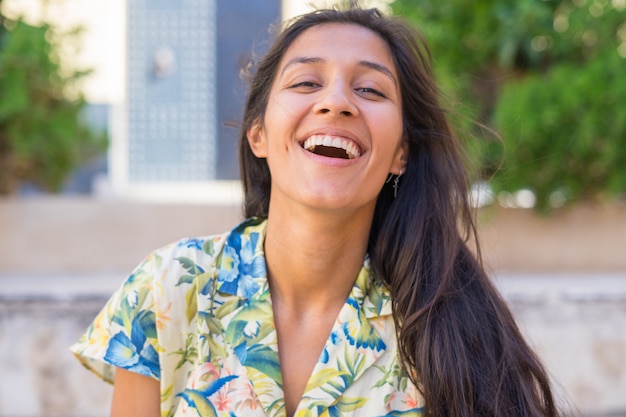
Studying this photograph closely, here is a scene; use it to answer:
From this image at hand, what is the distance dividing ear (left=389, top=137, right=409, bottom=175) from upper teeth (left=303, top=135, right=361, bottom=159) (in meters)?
0.26

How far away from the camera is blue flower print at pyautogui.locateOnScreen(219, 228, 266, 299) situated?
210 centimetres

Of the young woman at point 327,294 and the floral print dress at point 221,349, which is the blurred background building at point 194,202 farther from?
the floral print dress at point 221,349

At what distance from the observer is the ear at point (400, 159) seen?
2264 millimetres

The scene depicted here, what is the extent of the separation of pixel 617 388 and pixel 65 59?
3.35 meters

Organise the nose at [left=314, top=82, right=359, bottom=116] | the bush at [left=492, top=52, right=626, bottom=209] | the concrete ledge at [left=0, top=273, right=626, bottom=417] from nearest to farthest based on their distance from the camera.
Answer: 1. the nose at [left=314, top=82, right=359, bottom=116]
2. the concrete ledge at [left=0, top=273, right=626, bottom=417]
3. the bush at [left=492, top=52, right=626, bottom=209]

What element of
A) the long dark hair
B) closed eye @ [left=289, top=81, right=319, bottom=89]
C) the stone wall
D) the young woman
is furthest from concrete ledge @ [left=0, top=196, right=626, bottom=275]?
closed eye @ [left=289, top=81, right=319, bottom=89]

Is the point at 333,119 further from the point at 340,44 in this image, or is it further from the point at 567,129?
the point at 567,129

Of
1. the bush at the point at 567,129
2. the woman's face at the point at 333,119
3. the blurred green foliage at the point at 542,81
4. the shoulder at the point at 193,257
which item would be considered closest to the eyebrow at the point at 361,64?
the woman's face at the point at 333,119

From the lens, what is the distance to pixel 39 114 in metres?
4.45

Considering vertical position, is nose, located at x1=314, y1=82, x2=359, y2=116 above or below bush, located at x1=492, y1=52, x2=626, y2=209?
below

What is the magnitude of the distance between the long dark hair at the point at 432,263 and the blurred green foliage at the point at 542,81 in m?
1.75

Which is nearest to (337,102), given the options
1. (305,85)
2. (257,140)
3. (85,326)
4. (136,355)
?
(305,85)

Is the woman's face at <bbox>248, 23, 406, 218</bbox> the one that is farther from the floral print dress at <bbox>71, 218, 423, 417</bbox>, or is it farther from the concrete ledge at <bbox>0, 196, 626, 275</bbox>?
the concrete ledge at <bbox>0, 196, 626, 275</bbox>

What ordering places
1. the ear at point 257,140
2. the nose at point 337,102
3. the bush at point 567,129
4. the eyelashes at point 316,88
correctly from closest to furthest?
1. the nose at point 337,102
2. the eyelashes at point 316,88
3. the ear at point 257,140
4. the bush at point 567,129
